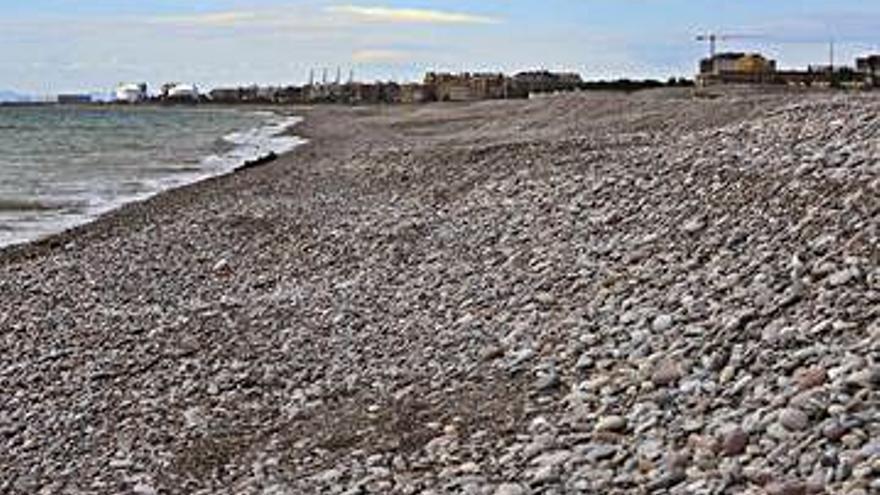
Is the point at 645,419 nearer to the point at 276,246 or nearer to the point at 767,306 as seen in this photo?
the point at 767,306

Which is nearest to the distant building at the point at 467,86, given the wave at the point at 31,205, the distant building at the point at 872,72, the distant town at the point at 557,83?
the distant town at the point at 557,83

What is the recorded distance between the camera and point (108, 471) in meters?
8.38

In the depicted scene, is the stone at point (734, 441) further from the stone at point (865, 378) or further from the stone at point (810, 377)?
the stone at point (865, 378)

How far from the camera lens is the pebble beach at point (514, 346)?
22.3ft

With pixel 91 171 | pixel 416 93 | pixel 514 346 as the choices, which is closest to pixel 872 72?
pixel 91 171

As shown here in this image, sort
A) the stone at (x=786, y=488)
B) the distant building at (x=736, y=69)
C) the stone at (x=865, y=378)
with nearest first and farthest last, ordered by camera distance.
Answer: the stone at (x=786, y=488) → the stone at (x=865, y=378) → the distant building at (x=736, y=69)

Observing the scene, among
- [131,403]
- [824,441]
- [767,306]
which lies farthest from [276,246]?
[824,441]

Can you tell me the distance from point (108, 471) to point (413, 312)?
353 cm

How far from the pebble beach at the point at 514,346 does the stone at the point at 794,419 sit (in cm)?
2

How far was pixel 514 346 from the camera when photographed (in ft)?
30.6

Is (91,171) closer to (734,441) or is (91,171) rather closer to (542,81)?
(734,441)

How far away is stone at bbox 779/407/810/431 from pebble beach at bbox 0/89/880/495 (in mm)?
16

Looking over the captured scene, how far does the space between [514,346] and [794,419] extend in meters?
3.21

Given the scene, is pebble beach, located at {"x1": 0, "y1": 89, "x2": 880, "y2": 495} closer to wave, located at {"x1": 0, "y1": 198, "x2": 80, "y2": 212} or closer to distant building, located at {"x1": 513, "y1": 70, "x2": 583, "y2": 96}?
wave, located at {"x1": 0, "y1": 198, "x2": 80, "y2": 212}
